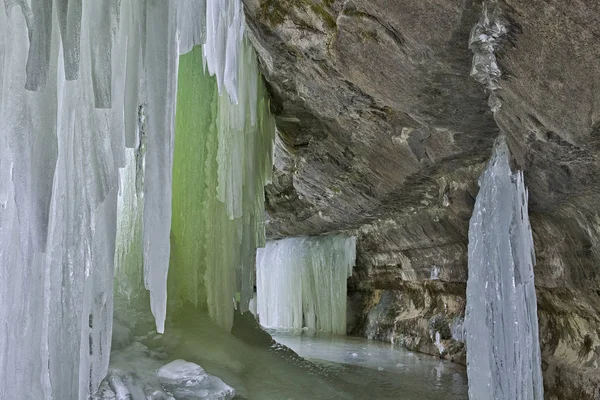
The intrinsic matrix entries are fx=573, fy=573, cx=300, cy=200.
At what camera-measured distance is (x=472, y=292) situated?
4.82 metres

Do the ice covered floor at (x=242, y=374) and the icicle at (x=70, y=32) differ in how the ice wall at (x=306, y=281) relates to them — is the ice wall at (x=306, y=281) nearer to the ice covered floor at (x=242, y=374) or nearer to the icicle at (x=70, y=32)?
the ice covered floor at (x=242, y=374)

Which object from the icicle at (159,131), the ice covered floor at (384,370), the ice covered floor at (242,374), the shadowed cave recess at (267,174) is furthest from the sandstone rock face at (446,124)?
the ice covered floor at (242,374)

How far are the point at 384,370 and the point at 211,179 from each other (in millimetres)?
3538

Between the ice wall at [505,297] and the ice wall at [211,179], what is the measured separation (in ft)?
7.62

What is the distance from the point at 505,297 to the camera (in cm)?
447

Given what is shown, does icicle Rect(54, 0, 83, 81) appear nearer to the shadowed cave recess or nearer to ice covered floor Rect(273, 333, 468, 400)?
the shadowed cave recess

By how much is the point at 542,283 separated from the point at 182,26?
3971 millimetres

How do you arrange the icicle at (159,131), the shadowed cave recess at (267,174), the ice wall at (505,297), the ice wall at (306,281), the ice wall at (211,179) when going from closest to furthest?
1. the shadowed cave recess at (267,174)
2. the icicle at (159,131)
3. the ice wall at (505,297)
4. the ice wall at (211,179)
5. the ice wall at (306,281)

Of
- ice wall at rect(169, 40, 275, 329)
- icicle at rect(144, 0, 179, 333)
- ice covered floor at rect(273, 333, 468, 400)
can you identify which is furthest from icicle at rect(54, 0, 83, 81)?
ice covered floor at rect(273, 333, 468, 400)

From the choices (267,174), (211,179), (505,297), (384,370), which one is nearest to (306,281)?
(384,370)

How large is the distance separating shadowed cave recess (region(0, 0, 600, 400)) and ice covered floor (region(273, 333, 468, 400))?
3.0 inches

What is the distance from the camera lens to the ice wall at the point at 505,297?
4375mm

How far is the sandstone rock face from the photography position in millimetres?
3230

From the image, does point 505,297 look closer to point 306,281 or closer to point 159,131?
point 159,131
